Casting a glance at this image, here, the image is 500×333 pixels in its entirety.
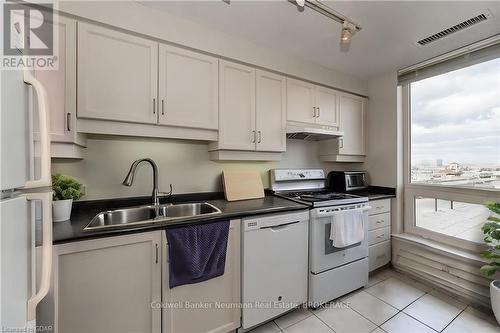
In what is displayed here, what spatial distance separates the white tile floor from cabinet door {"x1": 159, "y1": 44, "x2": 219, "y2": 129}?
179cm

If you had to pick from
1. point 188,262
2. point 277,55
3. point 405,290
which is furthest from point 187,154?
point 405,290

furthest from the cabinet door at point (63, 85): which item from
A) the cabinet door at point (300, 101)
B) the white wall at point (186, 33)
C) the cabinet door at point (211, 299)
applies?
the cabinet door at point (300, 101)

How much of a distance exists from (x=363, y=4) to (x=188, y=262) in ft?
7.06

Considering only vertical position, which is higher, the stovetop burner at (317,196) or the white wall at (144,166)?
the white wall at (144,166)

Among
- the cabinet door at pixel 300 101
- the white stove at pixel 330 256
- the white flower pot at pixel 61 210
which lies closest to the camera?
A: the white flower pot at pixel 61 210

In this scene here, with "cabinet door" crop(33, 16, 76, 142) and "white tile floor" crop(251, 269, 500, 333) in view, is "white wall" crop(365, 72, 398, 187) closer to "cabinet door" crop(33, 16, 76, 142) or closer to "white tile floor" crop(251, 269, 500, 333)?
"white tile floor" crop(251, 269, 500, 333)

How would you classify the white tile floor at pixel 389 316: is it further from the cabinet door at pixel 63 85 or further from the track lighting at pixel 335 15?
the track lighting at pixel 335 15

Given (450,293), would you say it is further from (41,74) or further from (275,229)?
(41,74)

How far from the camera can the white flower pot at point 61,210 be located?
1294 mm

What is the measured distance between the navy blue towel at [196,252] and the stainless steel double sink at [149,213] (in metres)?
0.11

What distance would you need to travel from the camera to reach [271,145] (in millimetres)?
2148

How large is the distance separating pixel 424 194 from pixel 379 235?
70 centimetres

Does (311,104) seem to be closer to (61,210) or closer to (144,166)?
(144,166)

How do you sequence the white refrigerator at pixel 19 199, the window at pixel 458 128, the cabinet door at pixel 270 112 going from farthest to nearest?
the cabinet door at pixel 270 112 < the window at pixel 458 128 < the white refrigerator at pixel 19 199
